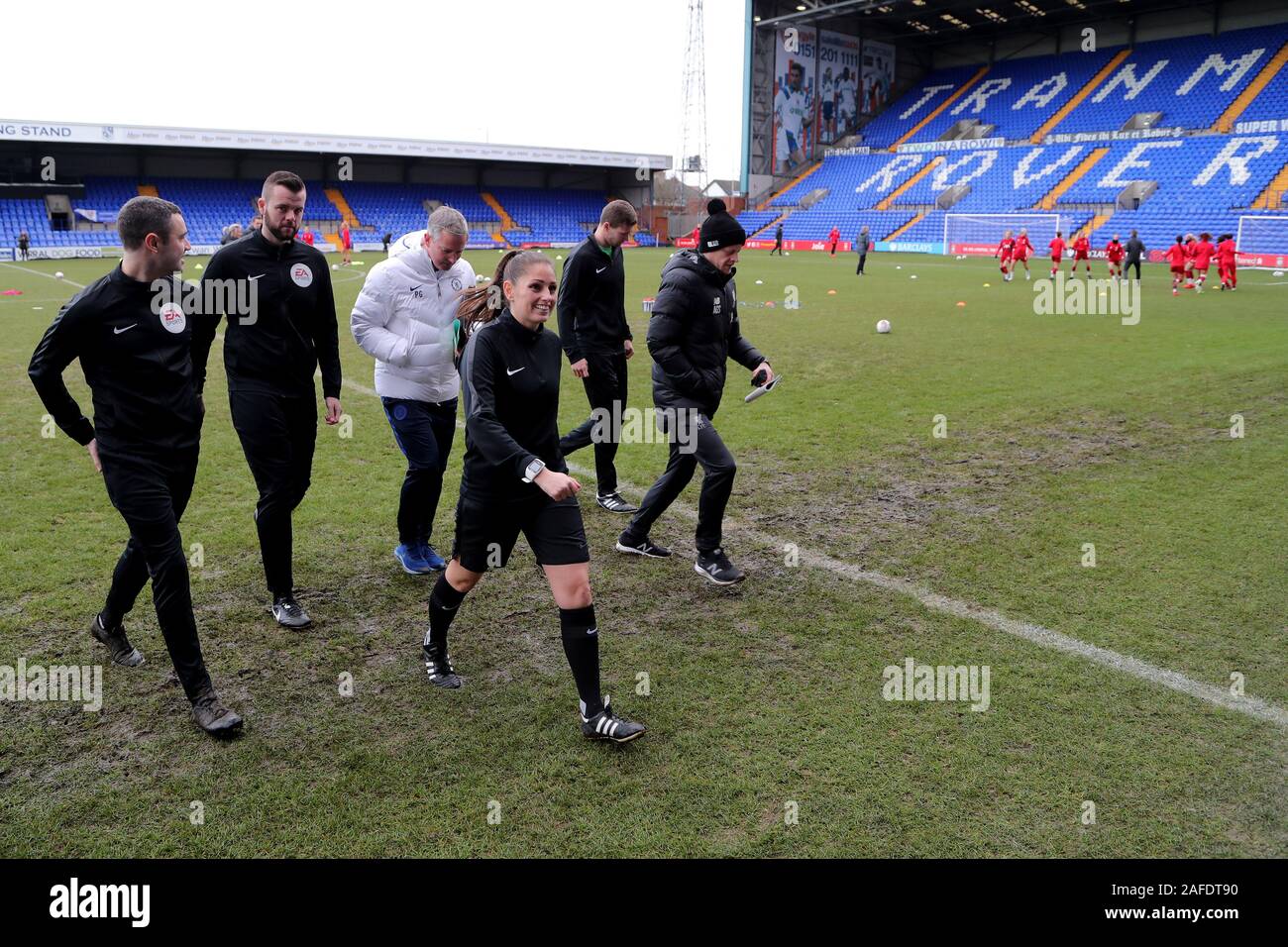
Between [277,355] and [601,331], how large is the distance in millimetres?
2715

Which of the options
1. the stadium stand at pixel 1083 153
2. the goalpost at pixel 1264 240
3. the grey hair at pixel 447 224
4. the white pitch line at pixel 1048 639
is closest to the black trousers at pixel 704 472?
the white pitch line at pixel 1048 639

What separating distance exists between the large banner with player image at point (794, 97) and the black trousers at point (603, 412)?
184ft

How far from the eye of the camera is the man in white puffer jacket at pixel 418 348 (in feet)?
18.4

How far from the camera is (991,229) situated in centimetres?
4353

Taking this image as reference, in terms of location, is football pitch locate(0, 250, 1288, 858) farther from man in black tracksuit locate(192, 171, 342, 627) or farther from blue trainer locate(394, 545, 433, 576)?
man in black tracksuit locate(192, 171, 342, 627)

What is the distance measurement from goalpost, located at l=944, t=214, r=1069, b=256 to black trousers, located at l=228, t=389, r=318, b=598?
41.6 meters

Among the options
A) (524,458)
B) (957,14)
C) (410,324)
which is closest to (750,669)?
(524,458)

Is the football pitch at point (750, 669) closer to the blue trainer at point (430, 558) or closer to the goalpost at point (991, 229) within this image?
the blue trainer at point (430, 558)

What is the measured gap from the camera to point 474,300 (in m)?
4.20

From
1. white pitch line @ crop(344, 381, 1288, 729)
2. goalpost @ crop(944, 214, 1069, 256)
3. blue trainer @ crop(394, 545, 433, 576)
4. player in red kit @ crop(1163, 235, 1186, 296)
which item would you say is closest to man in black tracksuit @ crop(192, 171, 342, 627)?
blue trainer @ crop(394, 545, 433, 576)

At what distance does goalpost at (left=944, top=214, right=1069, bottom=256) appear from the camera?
4147cm

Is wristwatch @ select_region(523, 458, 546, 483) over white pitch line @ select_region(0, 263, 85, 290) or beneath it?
beneath

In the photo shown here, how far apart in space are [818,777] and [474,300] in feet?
8.18

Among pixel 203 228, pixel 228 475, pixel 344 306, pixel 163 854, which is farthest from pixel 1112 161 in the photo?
pixel 163 854
